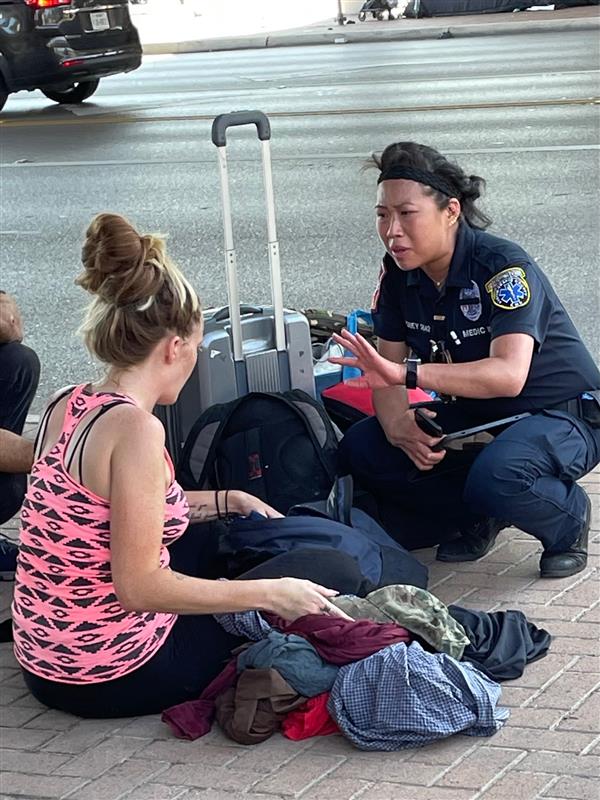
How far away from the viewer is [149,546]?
122 inches

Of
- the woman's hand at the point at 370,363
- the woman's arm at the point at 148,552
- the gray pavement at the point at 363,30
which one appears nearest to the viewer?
the woman's arm at the point at 148,552

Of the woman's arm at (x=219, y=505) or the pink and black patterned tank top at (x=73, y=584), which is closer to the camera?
the pink and black patterned tank top at (x=73, y=584)

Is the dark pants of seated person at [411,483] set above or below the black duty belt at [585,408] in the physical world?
below

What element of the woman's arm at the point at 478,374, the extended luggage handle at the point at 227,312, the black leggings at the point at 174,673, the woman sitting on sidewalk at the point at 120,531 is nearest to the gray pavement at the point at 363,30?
the extended luggage handle at the point at 227,312

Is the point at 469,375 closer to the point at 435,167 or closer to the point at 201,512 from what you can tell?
the point at 435,167

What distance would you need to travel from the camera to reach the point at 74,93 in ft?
51.2

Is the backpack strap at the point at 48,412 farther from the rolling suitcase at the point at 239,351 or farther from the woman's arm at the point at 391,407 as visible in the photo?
the woman's arm at the point at 391,407

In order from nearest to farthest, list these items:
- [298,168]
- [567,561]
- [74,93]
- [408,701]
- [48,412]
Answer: [408,701] → [48,412] → [567,561] → [298,168] → [74,93]

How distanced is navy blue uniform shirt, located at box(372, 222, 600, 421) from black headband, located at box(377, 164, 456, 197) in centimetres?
15

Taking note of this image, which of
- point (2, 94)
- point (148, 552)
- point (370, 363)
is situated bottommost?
point (148, 552)

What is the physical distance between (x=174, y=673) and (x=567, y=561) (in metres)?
1.36

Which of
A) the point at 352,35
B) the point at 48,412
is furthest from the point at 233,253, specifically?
the point at 352,35

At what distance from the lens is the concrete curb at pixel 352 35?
22.7m

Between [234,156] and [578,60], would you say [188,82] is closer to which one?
[578,60]
